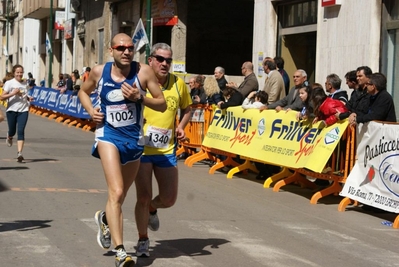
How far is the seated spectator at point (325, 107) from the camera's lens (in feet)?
40.1

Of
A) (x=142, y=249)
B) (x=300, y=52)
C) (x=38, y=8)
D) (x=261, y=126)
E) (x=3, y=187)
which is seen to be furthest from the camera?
(x=38, y=8)

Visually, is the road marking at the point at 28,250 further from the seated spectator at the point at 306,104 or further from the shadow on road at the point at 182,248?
the seated spectator at the point at 306,104

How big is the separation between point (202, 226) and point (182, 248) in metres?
1.45

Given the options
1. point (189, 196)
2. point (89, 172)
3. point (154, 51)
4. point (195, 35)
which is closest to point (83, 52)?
point (195, 35)

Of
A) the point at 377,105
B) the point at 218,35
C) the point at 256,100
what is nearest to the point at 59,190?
the point at 256,100

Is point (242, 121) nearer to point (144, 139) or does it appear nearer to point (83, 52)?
point (144, 139)

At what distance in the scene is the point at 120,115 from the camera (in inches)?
287

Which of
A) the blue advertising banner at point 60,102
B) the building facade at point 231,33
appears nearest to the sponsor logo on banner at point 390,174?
the building facade at point 231,33

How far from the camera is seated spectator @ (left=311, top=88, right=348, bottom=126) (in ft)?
40.1

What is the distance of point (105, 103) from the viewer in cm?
732

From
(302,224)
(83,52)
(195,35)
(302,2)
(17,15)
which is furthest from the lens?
(17,15)

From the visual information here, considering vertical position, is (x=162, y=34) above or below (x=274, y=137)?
above

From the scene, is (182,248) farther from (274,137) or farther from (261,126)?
(261,126)

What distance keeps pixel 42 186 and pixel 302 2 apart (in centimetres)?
1057
